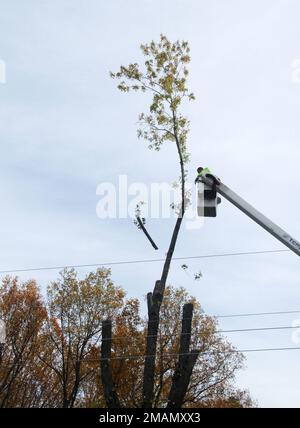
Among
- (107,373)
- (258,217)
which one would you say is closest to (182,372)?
(107,373)

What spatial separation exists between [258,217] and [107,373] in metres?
10.6

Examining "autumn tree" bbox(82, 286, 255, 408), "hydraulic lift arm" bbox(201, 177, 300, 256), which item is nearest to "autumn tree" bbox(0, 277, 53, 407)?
"autumn tree" bbox(82, 286, 255, 408)

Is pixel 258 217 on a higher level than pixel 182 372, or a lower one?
higher

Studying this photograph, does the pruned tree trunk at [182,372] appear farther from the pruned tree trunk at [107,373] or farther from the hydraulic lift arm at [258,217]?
the hydraulic lift arm at [258,217]

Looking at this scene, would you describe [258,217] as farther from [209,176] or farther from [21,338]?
[21,338]

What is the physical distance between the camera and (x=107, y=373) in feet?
60.6

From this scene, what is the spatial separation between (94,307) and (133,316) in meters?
2.48

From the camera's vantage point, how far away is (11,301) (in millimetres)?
34406

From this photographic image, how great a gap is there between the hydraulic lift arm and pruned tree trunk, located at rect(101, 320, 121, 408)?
10.0m

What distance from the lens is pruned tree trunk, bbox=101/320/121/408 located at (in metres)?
18.0

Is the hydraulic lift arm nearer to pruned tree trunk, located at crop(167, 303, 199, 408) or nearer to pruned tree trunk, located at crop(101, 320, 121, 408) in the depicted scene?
pruned tree trunk, located at crop(167, 303, 199, 408)

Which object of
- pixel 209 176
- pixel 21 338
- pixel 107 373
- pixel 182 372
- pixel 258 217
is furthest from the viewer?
pixel 21 338
